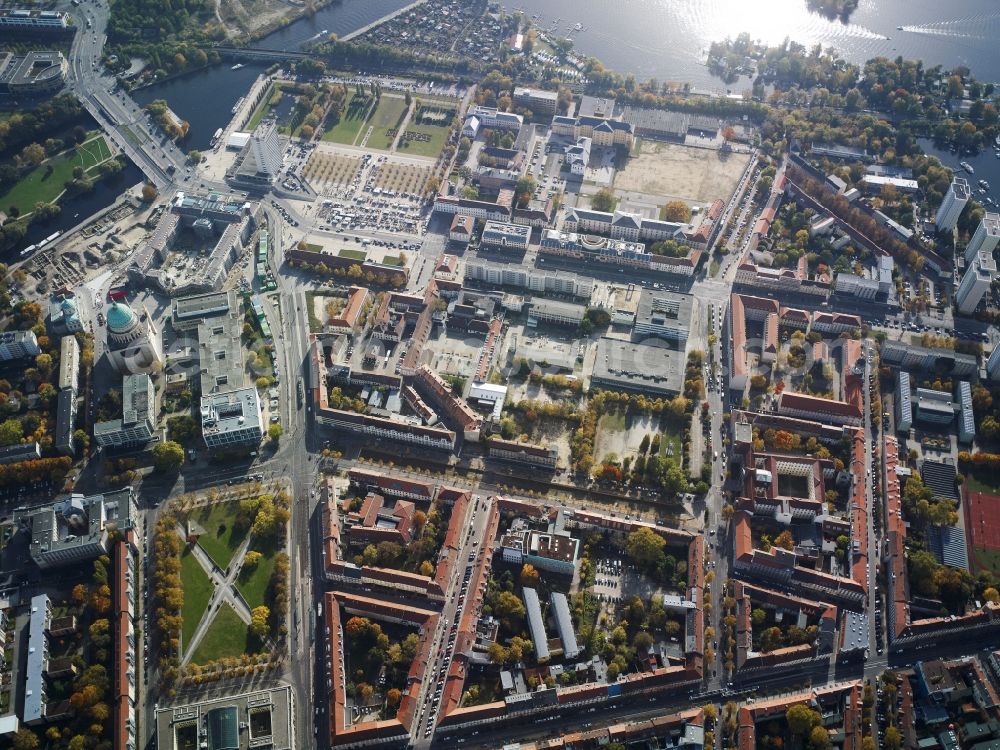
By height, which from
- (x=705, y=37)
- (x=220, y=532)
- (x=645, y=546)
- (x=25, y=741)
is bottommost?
(x=25, y=741)

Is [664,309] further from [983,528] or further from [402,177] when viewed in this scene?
[402,177]

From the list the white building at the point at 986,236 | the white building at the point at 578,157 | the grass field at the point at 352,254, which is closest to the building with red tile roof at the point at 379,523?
the grass field at the point at 352,254

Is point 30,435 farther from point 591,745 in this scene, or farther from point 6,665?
point 591,745

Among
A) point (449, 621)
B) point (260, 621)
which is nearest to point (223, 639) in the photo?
point (260, 621)

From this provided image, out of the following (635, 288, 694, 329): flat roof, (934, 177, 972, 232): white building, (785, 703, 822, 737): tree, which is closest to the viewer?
(785, 703, 822, 737): tree

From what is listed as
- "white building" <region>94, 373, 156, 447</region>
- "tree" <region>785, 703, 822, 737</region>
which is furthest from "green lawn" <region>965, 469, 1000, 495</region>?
"white building" <region>94, 373, 156, 447</region>

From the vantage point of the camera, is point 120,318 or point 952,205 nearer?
point 120,318

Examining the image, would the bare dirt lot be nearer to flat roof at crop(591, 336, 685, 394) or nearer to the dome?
flat roof at crop(591, 336, 685, 394)
